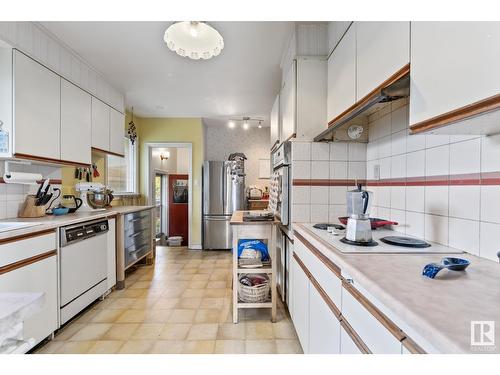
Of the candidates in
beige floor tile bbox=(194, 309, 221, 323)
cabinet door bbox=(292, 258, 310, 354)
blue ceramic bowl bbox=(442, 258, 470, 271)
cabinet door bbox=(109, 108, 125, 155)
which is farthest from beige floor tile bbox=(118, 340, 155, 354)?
cabinet door bbox=(109, 108, 125, 155)

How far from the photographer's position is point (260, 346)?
1806mm

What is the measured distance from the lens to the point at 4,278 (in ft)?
4.88

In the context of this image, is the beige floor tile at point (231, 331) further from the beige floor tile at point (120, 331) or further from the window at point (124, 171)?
the window at point (124, 171)

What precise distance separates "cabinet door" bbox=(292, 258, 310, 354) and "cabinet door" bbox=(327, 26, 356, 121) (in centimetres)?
116

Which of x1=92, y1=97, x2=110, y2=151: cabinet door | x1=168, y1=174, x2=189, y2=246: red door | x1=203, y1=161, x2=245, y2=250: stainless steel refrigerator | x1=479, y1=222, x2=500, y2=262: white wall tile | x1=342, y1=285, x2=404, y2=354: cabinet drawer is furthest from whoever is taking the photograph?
x1=168, y1=174, x2=189, y2=246: red door

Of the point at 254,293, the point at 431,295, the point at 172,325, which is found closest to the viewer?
the point at 431,295

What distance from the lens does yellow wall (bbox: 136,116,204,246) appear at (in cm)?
463

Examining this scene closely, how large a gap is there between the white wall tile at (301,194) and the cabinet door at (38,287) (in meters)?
1.86

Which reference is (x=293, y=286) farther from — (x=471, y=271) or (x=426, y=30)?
(x=426, y=30)

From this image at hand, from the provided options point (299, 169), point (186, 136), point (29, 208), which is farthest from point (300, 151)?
point (186, 136)

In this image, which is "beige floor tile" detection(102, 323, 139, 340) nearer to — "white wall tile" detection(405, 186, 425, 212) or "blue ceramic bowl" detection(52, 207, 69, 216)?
"blue ceramic bowl" detection(52, 207, 69, 216)

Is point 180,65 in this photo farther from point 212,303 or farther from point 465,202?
point 465,202

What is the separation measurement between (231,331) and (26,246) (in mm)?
1576

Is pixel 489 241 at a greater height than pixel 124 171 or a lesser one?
lesser
